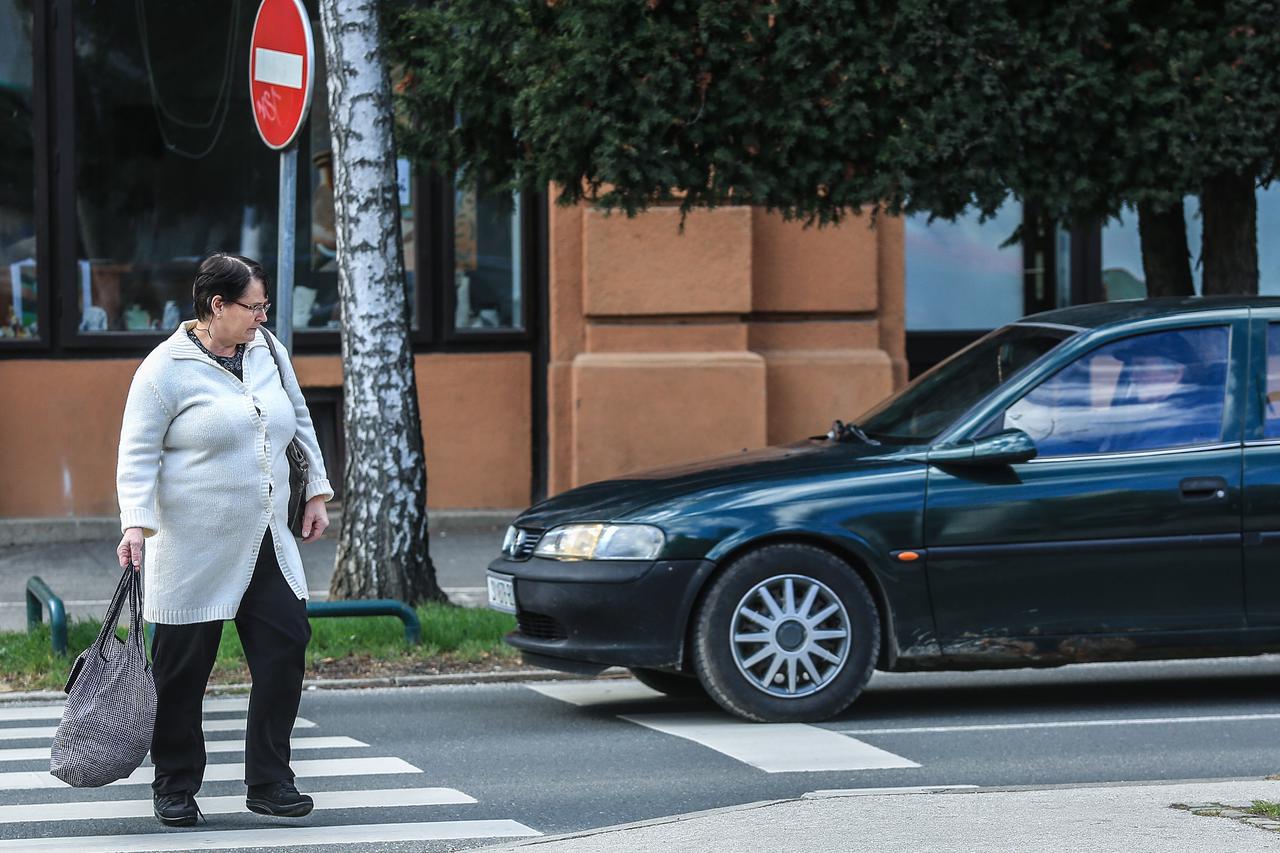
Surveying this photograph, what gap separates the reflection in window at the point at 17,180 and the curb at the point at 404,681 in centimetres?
614

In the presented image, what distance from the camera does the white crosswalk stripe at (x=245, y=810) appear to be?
575cm

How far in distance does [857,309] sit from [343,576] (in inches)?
212

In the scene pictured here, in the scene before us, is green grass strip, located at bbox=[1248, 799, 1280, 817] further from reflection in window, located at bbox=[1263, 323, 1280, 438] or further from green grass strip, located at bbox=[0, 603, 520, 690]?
green grass strip, located at bbox=[0, 603, 520, 690]

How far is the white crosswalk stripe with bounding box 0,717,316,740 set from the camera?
7.77 m

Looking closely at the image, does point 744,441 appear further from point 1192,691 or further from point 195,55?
point 1192,691

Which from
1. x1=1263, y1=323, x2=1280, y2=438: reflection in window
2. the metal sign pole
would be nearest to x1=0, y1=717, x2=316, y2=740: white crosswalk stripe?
the metal sign pole

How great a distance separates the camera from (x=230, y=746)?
752 centimetres

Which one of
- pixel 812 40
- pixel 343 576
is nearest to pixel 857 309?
pixel 812 40

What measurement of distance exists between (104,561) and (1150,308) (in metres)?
7.56

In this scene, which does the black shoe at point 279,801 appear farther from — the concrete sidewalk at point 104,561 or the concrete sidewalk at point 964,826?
the concrete sidewalk at point 104,561

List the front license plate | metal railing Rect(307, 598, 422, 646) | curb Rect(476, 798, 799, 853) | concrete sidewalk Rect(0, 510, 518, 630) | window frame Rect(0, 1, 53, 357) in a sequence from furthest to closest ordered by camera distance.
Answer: window frame Rect(0, 1, 53, 357), concrete sidewalk Rect(0, 510, 518, 630), metal railing Rect(307, 598, 422, 646), the front license plate, curb Rect(476, 798, 799, 853)

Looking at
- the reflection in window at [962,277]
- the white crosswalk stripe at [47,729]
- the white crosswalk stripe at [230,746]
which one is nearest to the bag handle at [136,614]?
the white crosswalk stripe at [230,746]

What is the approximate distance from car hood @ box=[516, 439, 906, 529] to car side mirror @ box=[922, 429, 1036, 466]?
249 millimetres

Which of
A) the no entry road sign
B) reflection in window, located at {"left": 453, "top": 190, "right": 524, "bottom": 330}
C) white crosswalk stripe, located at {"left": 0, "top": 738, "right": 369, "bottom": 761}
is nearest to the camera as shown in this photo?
white crosswalk stripe, located at {"left": 0, "top": 738, "right": 369, "bottom": 761}
